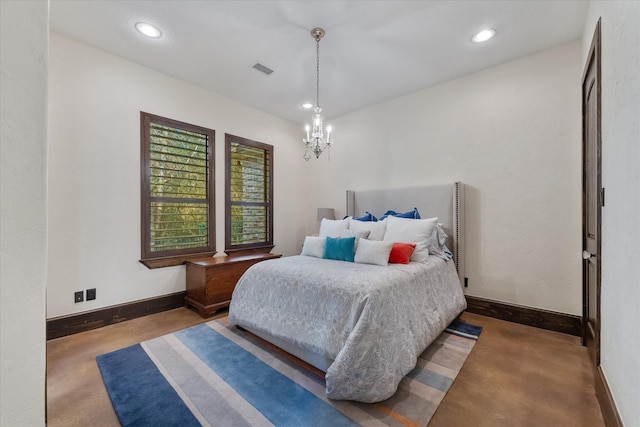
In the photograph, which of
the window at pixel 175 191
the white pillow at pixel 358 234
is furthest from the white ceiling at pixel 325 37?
the white pillow at pixel 358 234

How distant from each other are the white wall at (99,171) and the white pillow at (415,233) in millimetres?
2642

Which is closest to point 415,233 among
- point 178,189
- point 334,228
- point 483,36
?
point 334,228

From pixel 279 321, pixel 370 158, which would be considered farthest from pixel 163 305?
pixel 370 158

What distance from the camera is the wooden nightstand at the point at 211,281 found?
3020 millimetres

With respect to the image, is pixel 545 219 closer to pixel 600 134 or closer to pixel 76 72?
pixel 600 134

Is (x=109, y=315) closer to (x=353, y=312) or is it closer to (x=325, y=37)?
(x=353, y=312)

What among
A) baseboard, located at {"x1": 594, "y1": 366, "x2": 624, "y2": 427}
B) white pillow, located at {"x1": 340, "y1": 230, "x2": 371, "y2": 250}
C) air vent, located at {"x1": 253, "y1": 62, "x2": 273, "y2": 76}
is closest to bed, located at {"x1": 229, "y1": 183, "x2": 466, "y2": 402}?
white pillow, located at {"x1": 340, "y1": 230, "x2": 371, "y2": 250}

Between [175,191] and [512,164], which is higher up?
[512,164]

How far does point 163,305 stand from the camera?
3180 millimetres

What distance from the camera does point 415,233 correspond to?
2.74m

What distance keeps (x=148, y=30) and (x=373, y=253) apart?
2.91 m

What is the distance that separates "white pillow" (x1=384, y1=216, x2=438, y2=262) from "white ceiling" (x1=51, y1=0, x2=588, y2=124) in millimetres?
1773

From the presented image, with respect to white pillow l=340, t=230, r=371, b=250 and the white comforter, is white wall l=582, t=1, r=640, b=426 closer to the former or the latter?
the white comforter

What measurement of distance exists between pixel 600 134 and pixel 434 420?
2010 mm
